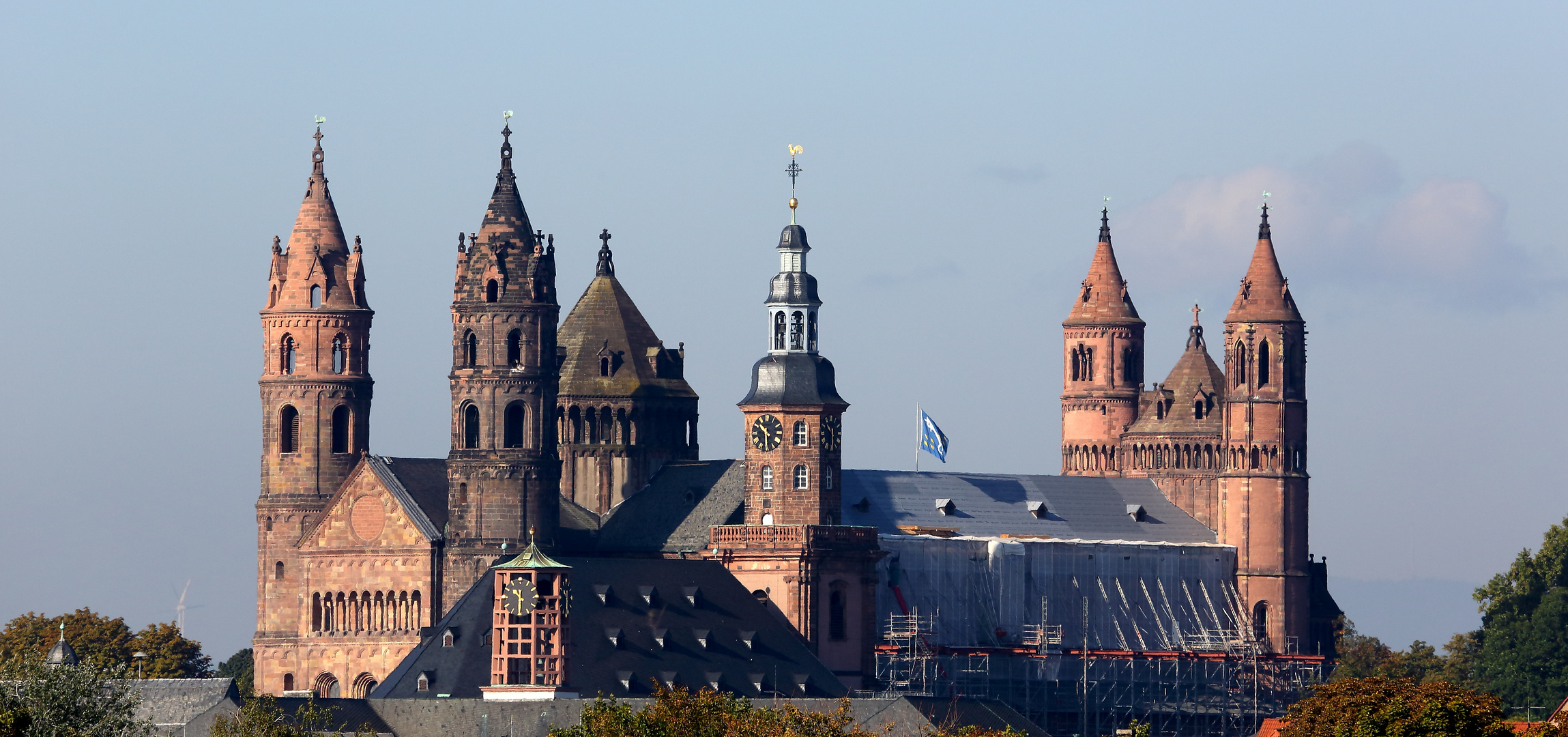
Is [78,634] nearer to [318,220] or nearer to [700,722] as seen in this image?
[318,220]

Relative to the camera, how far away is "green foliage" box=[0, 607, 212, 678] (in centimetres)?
18925

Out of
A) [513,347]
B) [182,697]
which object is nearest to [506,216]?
[513,347]

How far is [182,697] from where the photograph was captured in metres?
151

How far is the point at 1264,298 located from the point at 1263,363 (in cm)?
342

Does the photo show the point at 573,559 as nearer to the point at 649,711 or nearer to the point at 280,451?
the point at 280,451

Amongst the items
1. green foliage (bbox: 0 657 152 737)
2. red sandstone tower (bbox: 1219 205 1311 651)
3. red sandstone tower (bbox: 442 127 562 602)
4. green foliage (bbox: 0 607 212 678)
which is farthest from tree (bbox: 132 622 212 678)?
green foliage (bbox: 0 657 152 737)

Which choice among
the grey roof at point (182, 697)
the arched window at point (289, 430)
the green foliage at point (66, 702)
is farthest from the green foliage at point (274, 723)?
the arched window at point (289, 430)

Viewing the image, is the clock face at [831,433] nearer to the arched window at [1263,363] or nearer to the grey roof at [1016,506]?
the grey roof at [1016,506]

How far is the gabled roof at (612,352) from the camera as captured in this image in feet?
600

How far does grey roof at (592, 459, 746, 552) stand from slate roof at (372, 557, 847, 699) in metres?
8.89

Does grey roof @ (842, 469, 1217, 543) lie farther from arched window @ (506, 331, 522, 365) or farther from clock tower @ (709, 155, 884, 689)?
arched window @ (506, 331, 522, 365)

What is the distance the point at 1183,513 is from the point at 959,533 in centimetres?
1784

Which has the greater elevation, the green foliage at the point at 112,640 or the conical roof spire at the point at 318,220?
the conical roof spire at the point at 318,220

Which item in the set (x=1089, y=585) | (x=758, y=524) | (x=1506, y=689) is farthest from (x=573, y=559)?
(x=1506, y=689)
